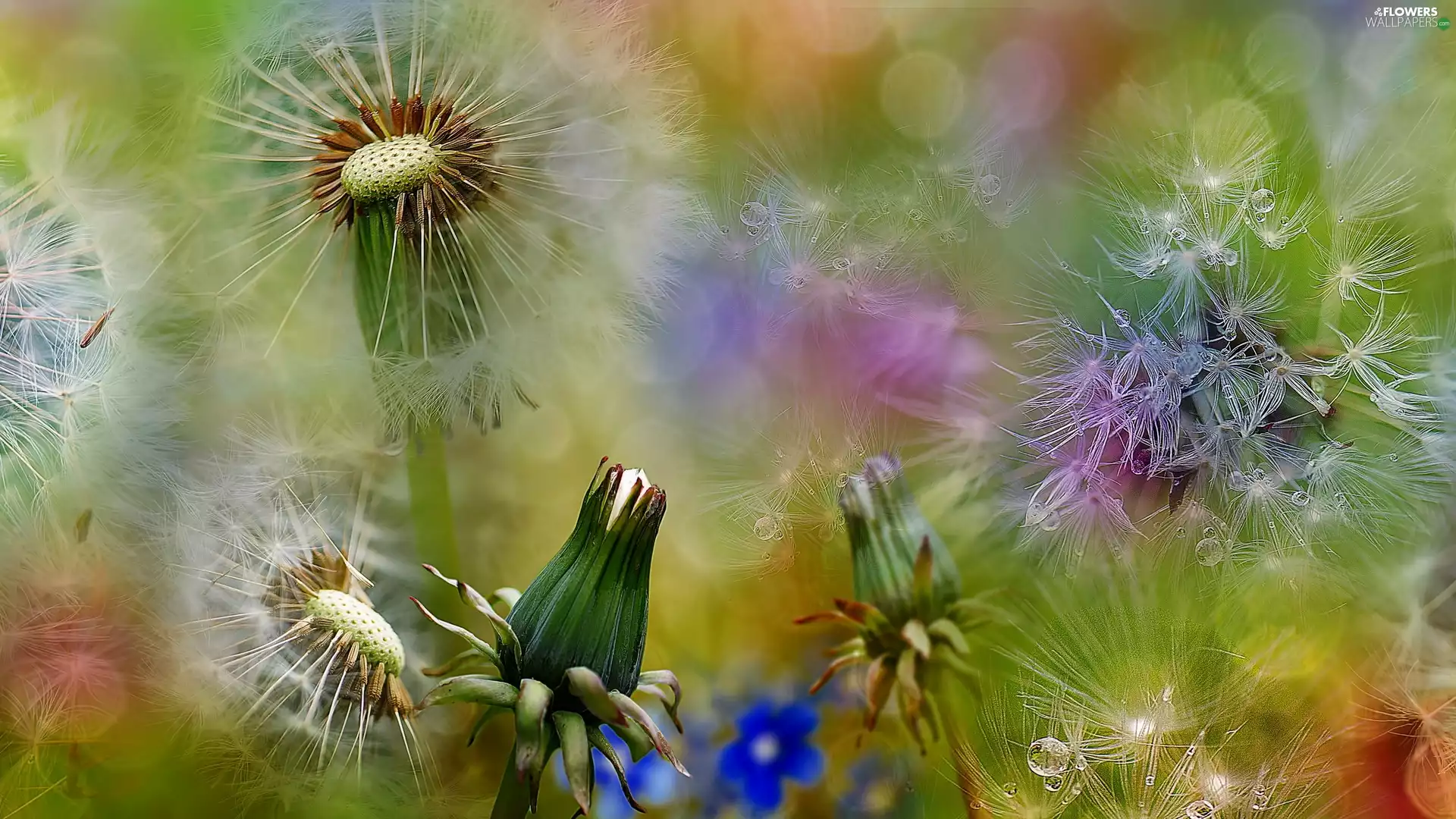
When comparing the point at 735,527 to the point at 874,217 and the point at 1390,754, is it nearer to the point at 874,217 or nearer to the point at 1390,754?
the point at 874,217

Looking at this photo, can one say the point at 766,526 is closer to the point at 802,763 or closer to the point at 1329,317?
the point at 802,763

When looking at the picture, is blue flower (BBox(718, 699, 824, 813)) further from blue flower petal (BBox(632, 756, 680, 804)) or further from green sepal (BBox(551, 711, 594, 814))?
green sepal (BBox(551, 711, 594, 814))

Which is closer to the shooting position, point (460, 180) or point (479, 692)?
point (479, 692)

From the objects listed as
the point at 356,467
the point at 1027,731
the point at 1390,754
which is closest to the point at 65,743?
the point at 356,467

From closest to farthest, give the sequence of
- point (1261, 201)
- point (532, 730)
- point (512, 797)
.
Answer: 1. point (532, 730)
2. point (512, 797)
3. point (1261, 201)

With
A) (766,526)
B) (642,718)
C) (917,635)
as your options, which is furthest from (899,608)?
(642,718)

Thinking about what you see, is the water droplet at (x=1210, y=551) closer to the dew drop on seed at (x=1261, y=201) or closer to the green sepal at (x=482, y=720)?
the dew drop on seed at (x=1261, y=201)

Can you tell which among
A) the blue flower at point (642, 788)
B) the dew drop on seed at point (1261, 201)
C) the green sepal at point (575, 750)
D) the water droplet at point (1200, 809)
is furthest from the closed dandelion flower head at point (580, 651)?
the dew drop on seed at point (1261, 201)
